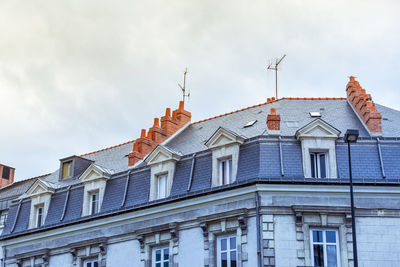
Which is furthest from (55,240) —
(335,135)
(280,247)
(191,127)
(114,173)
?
(335,135)

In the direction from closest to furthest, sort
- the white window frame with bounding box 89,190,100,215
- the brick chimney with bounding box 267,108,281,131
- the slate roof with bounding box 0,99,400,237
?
→ the slate roof with bounding box 0,99,400,237, the brick chimney with bounding box 267,108,281,131, the white window frame with bounding box 89,190,100,215

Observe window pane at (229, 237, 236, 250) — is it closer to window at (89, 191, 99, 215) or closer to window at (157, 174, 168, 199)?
window at (157, 174, 168, 199)

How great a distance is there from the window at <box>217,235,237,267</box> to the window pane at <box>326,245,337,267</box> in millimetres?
3707

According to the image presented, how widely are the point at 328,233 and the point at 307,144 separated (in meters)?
3.80

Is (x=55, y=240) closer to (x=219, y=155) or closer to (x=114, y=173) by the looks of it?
(x=114, y=173)

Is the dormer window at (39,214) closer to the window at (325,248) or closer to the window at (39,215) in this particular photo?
the window at (39,215)

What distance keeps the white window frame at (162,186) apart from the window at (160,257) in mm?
2408

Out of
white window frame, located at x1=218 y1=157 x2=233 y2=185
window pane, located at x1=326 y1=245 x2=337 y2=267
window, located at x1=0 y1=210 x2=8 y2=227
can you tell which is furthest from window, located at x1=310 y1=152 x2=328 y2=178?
window, located at x1=0 y1=210 x2=8 y2=227

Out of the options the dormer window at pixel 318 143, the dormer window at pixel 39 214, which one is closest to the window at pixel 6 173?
the dormer window at pixel 39 214

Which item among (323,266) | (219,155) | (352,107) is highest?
(352,107)

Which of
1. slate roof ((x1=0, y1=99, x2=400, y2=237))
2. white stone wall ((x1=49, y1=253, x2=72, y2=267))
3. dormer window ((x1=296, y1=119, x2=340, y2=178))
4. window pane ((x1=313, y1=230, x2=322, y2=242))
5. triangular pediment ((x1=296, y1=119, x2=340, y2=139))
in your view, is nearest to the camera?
window pane ((x1=313, y1=230, x2=322, y2=242))

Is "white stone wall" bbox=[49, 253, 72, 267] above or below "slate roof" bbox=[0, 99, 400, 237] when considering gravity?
below

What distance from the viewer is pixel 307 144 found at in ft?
97.3

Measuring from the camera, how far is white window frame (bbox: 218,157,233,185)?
30.3 meters
